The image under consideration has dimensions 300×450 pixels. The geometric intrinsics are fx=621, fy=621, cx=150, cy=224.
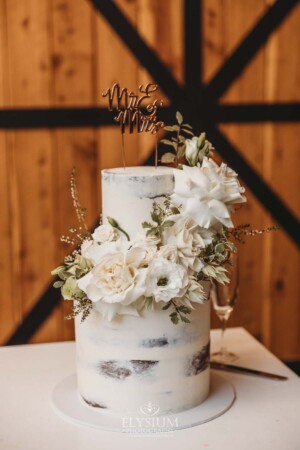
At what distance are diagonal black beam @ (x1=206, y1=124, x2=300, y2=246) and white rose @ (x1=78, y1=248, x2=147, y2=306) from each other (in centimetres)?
123

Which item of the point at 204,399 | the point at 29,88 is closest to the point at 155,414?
the point at 204,399

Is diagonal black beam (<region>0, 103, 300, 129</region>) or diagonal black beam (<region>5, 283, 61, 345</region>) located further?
diagonal black beam (<region>5, 283, 61, 345</region>)

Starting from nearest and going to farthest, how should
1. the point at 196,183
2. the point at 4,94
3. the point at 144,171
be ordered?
the point at 196,183 < the point at 144,171 < the point at 4,94

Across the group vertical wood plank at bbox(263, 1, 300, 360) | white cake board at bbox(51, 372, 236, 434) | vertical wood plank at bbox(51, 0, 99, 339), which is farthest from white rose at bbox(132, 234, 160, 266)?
vertical wood plank at bbox(263, 1, 300, 360)

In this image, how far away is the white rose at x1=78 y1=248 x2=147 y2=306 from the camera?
110 centimetres

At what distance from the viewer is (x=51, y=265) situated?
221 cm

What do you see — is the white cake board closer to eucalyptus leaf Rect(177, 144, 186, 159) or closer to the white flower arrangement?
the white flower arrangement

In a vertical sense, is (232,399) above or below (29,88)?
below

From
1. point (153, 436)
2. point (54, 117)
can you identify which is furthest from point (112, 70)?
point (153, 436)

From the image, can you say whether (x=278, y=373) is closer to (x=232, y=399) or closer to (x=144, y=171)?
(x=232, y=399)

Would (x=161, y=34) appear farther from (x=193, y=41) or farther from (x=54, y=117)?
(x=54, y=117)

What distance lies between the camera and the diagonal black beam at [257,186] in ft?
7.48

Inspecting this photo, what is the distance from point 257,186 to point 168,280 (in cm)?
129

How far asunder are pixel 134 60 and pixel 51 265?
78 centimetres
